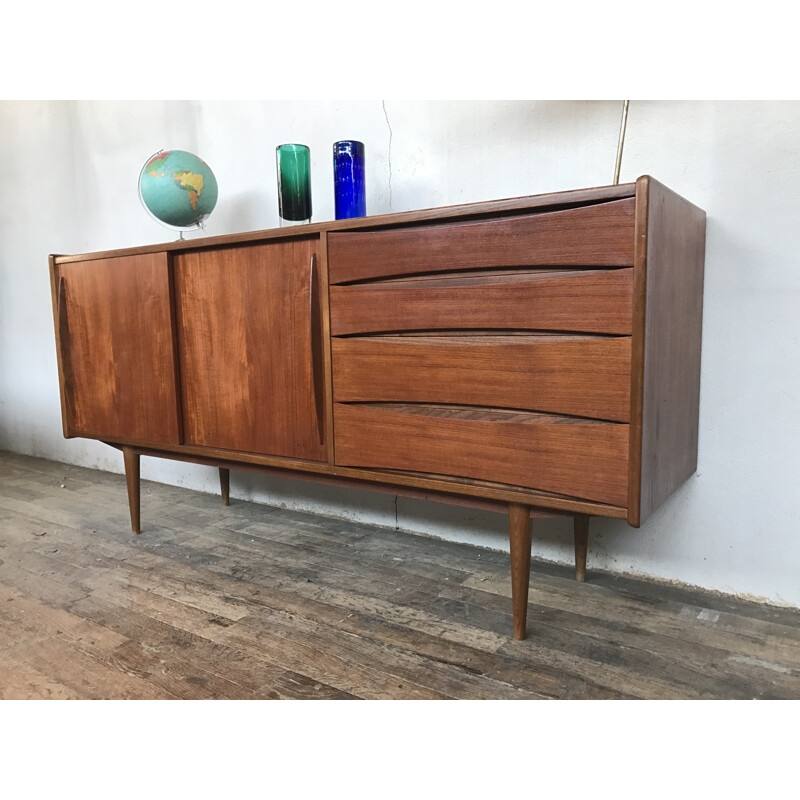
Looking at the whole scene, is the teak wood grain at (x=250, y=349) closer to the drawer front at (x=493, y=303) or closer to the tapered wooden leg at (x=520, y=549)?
the drawer front at (x=493, y=303)

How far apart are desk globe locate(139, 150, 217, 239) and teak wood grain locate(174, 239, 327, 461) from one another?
0.94 feet

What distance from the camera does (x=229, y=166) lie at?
2.42m

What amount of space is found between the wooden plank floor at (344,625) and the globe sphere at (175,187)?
103 centimetres

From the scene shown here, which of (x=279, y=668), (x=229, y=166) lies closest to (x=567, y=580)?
(x=279, y=668)

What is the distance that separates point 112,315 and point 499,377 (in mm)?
1292

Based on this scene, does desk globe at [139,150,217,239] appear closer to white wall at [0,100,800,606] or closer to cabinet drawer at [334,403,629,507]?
white wall at [0,100,800,606]

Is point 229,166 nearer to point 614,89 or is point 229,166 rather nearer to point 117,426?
point 117,426

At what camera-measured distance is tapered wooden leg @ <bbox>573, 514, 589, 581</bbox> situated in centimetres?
163

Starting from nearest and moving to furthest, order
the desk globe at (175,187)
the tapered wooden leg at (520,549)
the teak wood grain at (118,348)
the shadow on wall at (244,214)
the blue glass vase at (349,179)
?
the tapered wooden leg at (520,549)
the blue glass vase at (349,179)
the teak wood grain at (118,348)
the desk globe at (175,187)
the shadow on wall at (244,214)

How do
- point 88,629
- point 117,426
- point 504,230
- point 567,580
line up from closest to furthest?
point 504,230
point 88,629
point 567,580
point 117,426

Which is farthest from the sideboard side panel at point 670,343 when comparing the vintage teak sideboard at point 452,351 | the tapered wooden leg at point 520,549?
the tapered wooden leg at point 520,549

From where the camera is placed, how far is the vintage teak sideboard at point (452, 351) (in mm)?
1143

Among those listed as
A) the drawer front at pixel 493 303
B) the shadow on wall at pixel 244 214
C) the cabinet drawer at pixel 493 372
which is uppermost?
the shadow on wall at pixel 244 214

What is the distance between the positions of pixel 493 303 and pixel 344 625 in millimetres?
772
